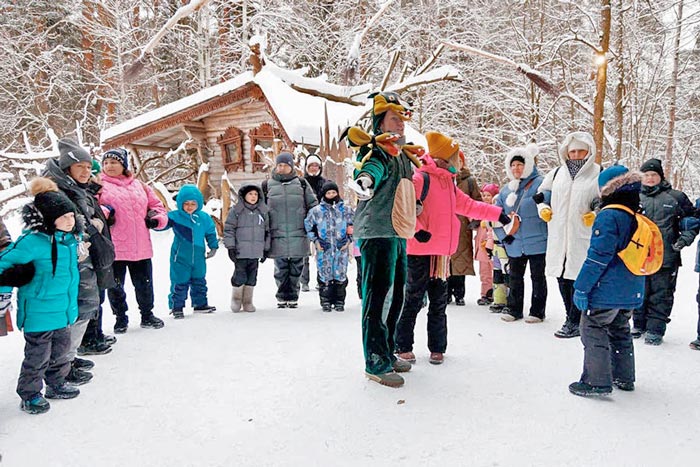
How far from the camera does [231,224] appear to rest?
226 inches

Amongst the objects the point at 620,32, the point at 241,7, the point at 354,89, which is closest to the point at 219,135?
the point at 354,89

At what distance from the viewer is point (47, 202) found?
3.04m

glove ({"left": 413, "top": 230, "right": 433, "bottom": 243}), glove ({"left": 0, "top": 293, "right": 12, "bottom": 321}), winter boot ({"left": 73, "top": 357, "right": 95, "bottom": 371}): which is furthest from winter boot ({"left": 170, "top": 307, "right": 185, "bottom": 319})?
glove ({"left": 413, "top": 230, "right": 433, "bottom": 243})

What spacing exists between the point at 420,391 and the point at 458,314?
241 centimetres

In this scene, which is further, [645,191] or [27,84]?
[27,84]

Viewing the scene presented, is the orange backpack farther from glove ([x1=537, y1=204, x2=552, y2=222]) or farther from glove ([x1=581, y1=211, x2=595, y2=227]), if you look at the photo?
glove ([x1=537, y1=204, x2=552, y2=222])

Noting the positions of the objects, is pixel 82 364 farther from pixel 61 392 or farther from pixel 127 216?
pixel 127 216

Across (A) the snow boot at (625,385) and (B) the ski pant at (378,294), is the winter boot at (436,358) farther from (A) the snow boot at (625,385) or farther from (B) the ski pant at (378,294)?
(A) the snow boot at (625,385)

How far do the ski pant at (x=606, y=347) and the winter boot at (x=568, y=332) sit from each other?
122 centimetres

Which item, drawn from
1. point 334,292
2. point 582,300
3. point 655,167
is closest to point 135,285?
point 334,292

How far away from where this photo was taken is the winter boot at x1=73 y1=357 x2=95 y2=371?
3.76 meters

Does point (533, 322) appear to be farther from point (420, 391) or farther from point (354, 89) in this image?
point (354, 89)

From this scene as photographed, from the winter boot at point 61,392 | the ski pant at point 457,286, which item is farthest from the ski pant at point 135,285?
the ski pant at point 457,286

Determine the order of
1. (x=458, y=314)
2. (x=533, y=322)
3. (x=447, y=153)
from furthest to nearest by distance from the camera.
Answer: (x=458, y=314)
(x=533, y=322)
(x=447, y=153)
